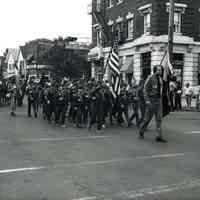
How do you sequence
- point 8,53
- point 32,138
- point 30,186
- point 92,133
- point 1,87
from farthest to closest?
point 8,53 < point 1,87 < point 92,133 < point 32,138 < point 30,186

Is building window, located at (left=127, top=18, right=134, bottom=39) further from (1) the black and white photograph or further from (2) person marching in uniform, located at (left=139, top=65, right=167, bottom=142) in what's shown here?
(2) person marching in uniform, located at (left=139, top=65, right=167, bottom=142)

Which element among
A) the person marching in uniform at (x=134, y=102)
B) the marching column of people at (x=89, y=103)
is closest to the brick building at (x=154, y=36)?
the person marching in uniform at (x=134, y=102)

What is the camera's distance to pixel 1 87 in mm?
24953

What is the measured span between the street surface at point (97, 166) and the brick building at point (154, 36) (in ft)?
61.3

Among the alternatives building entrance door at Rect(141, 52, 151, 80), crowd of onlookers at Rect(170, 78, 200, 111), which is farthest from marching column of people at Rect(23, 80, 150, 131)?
building entrance door at Rect(141, 52, 151, 80)

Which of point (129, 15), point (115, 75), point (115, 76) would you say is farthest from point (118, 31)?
point (115, 76)

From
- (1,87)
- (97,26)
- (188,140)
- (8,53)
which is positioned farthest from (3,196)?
(8,53)

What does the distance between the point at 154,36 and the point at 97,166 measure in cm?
2339

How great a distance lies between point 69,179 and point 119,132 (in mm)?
6295

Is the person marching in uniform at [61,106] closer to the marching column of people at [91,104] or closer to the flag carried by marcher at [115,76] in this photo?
the marching column of people at [91,104]

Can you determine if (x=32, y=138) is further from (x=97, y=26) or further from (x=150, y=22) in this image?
(x=97, y=26)

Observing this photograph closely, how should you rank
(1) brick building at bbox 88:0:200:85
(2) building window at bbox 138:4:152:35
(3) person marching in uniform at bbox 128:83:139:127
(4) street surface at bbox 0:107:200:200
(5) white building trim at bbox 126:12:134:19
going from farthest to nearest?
(5) white building trim at bbox 126:12:134:19, (2) building window at bbox 138:4:152:35, (1) brick building at bbox 88:0:200:85, (3) person marching in uniform at bbox 128:83:139:127, (4) street surface at bbox 0:107:200:200

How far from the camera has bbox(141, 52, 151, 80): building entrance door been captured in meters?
31.6

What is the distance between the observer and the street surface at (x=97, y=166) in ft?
20.0
